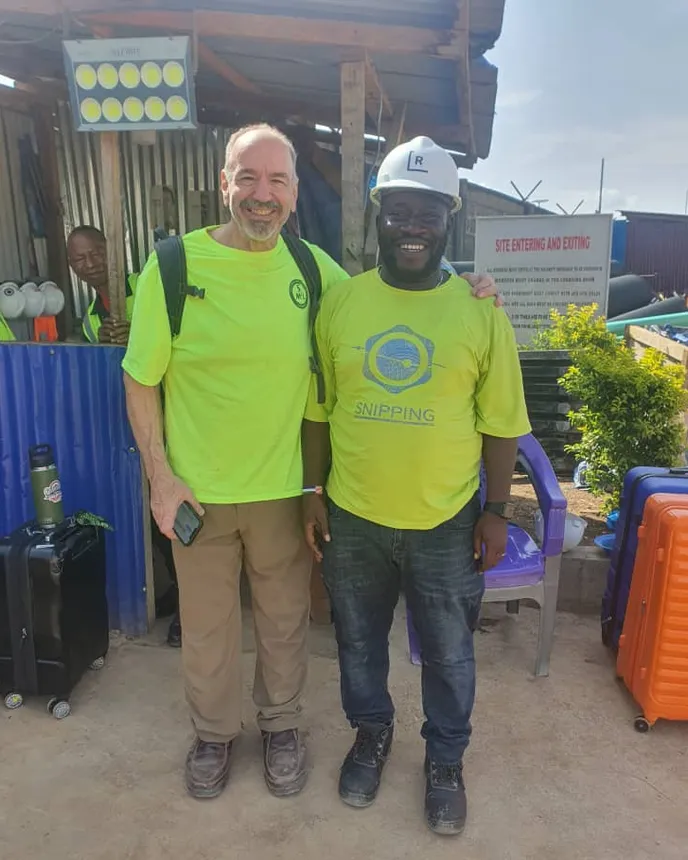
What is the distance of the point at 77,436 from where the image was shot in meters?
3.03

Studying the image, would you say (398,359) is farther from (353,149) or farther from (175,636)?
(175,636)

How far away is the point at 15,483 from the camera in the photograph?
9.95ft

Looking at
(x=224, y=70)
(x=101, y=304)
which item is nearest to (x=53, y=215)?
(x=224, y=70)

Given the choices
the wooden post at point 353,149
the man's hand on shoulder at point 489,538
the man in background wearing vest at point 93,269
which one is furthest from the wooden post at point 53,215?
the man's hand on shoulder at point 489,538

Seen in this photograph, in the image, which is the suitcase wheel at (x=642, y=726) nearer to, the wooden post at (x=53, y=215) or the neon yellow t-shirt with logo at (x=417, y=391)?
the neon yellow t-shirt with logo at (x=417, y=391)

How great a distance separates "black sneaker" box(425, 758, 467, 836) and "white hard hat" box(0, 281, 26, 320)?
374cm

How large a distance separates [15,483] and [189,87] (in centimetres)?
180

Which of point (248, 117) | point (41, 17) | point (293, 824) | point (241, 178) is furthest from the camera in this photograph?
point (248, 117)

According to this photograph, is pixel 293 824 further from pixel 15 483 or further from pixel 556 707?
pixel 15 483

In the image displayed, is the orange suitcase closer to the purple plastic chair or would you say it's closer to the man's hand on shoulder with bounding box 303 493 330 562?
the purple plastic chair

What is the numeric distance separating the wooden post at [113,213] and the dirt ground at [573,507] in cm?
258

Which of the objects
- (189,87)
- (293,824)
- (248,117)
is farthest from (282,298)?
(248,117)

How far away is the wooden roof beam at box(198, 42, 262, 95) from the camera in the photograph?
387 cm

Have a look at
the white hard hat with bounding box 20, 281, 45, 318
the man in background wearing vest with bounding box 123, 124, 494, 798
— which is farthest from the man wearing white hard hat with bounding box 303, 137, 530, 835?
the white hard hat with bounding box 20, 281, 45, 318
